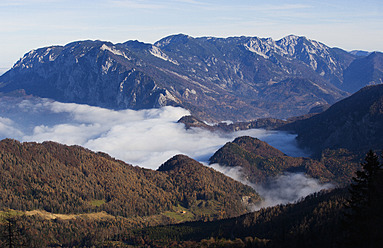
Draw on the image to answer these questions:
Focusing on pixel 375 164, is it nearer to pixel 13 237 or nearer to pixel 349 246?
pixel 349 246

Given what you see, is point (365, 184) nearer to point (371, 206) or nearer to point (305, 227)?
point (371, 206)

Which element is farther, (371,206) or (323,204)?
(323,204)

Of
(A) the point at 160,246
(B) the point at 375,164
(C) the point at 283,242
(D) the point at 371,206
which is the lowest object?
(A) the point at 160,246

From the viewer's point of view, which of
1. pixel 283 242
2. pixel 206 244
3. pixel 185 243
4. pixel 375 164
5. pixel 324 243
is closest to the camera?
pixel 375 164

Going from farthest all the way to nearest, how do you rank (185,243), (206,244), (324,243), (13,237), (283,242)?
1. (185,243)
2. (206,244)
3. (283,242)
4. (324,243)
5. (13,237)

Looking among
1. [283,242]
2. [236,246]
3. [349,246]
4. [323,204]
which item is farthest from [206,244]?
[349,246]

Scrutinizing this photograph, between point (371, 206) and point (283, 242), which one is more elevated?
point (371, 206)

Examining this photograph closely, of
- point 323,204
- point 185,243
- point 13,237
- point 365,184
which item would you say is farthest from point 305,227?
point 13,237

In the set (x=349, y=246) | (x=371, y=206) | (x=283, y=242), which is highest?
(x=371, y=206)

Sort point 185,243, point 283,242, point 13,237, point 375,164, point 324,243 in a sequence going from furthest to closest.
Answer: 1. point 185,243
2. point 283,242
3. point 324,243
4. point 13,237
5. point 375,164
